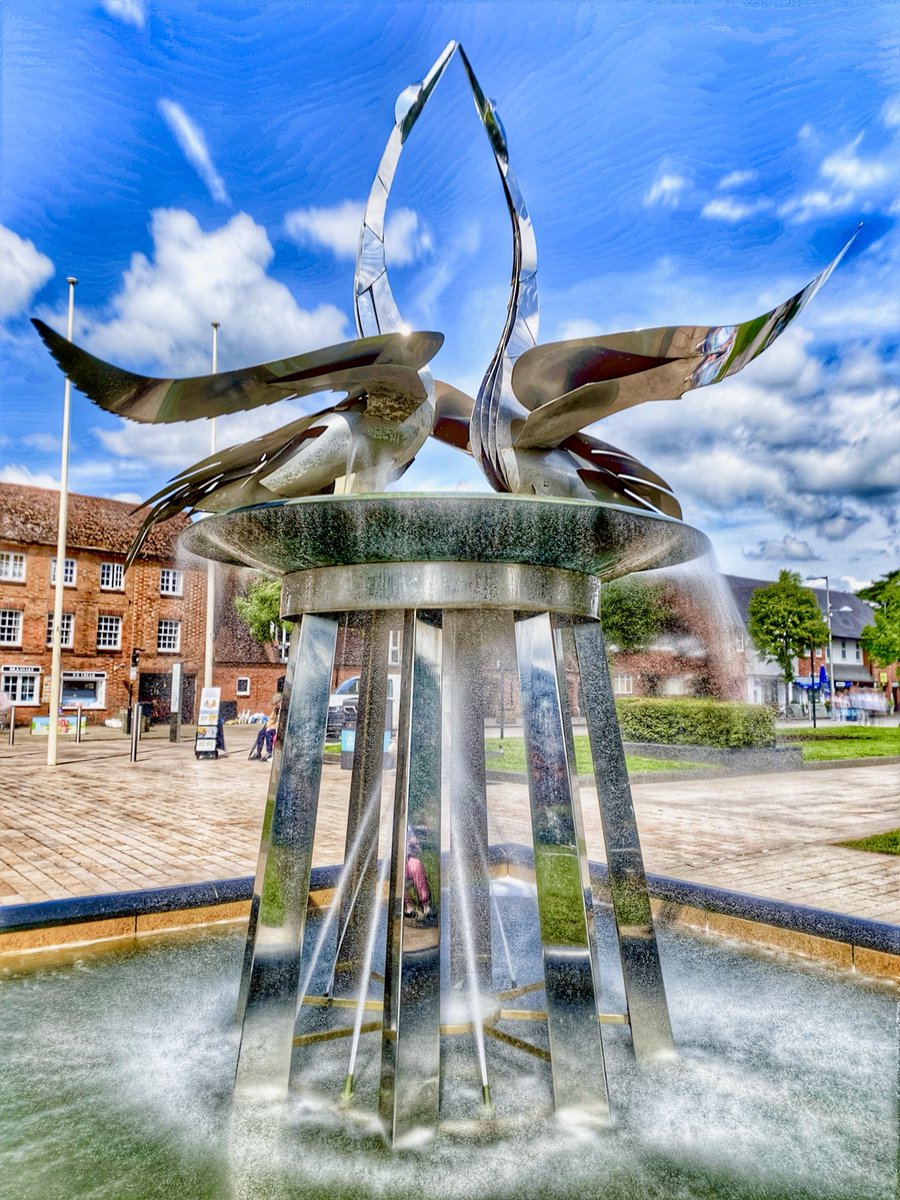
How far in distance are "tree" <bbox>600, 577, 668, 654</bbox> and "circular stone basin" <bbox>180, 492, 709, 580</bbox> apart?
557 cm

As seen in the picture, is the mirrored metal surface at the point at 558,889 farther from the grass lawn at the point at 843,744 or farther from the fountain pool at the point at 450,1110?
the grass lawn at the point at 843,744

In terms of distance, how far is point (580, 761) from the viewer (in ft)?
57.2

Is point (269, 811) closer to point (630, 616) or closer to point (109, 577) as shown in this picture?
point (630, 616)

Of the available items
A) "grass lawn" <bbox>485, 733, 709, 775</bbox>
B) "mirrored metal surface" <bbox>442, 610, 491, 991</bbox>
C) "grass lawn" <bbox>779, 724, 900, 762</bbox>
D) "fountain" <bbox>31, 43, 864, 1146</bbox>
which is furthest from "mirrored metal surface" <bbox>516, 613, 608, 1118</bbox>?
→ "grass lawn" <bbox>779, 724, 900, 762</bbox>

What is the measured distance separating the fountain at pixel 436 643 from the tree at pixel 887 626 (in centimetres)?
4338

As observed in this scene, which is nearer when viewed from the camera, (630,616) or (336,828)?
(336,828)

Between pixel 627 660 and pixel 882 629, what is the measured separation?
32.5 metres

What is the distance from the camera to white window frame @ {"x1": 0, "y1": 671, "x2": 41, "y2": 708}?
35656 millimetres

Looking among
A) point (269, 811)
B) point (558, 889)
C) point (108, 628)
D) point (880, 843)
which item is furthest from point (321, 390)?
point (108, 628)

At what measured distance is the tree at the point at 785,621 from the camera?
44031 mm

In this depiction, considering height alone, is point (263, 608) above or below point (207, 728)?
above

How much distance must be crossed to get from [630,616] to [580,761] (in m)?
6.25

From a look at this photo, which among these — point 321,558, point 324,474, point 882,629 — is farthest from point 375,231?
point 882,629

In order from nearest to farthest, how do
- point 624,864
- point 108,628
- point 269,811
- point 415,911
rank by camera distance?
point 415,911
point 269,811
point 624,864
point 108,628
